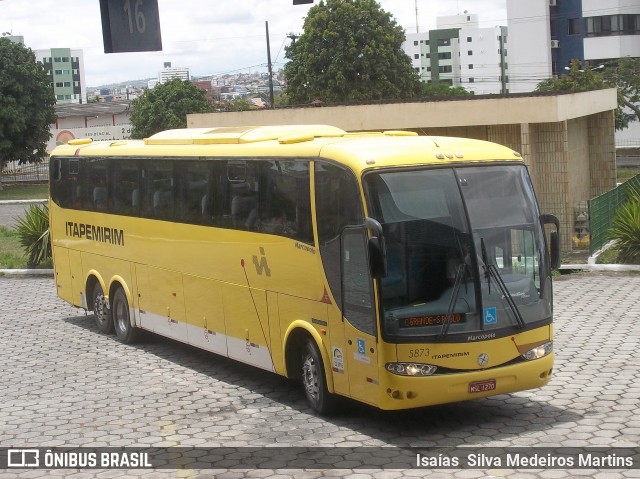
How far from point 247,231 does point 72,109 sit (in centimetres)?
8658

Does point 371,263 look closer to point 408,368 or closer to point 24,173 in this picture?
point 408,368

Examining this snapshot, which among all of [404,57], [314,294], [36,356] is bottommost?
[36,356]

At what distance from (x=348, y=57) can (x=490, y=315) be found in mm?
52647

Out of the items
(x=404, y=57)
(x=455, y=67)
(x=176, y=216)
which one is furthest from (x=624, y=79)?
(x=455, y=67)

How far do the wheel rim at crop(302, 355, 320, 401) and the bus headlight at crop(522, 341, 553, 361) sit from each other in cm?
232

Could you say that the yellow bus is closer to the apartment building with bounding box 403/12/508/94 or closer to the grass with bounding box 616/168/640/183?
the grass with bounding box 616/168/640/183

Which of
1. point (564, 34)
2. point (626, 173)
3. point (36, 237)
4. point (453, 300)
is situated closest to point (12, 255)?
point (36, 237)

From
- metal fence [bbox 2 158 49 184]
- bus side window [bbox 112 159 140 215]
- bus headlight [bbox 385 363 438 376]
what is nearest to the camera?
bus headlight [bbox 385 363 438 376]

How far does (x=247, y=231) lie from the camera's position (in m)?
13.3

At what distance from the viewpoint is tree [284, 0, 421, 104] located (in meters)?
61.9

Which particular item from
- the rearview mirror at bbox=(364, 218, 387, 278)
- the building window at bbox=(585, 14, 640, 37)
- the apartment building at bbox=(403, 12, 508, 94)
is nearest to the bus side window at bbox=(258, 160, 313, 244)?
the rearview mirror at bbox=(364, 218, 387, 278)

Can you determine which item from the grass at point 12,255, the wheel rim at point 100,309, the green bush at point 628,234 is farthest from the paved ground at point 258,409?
the grass at point 12,255

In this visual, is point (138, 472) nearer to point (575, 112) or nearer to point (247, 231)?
point (247, 231)

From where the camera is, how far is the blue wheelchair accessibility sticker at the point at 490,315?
1057 centimetres
